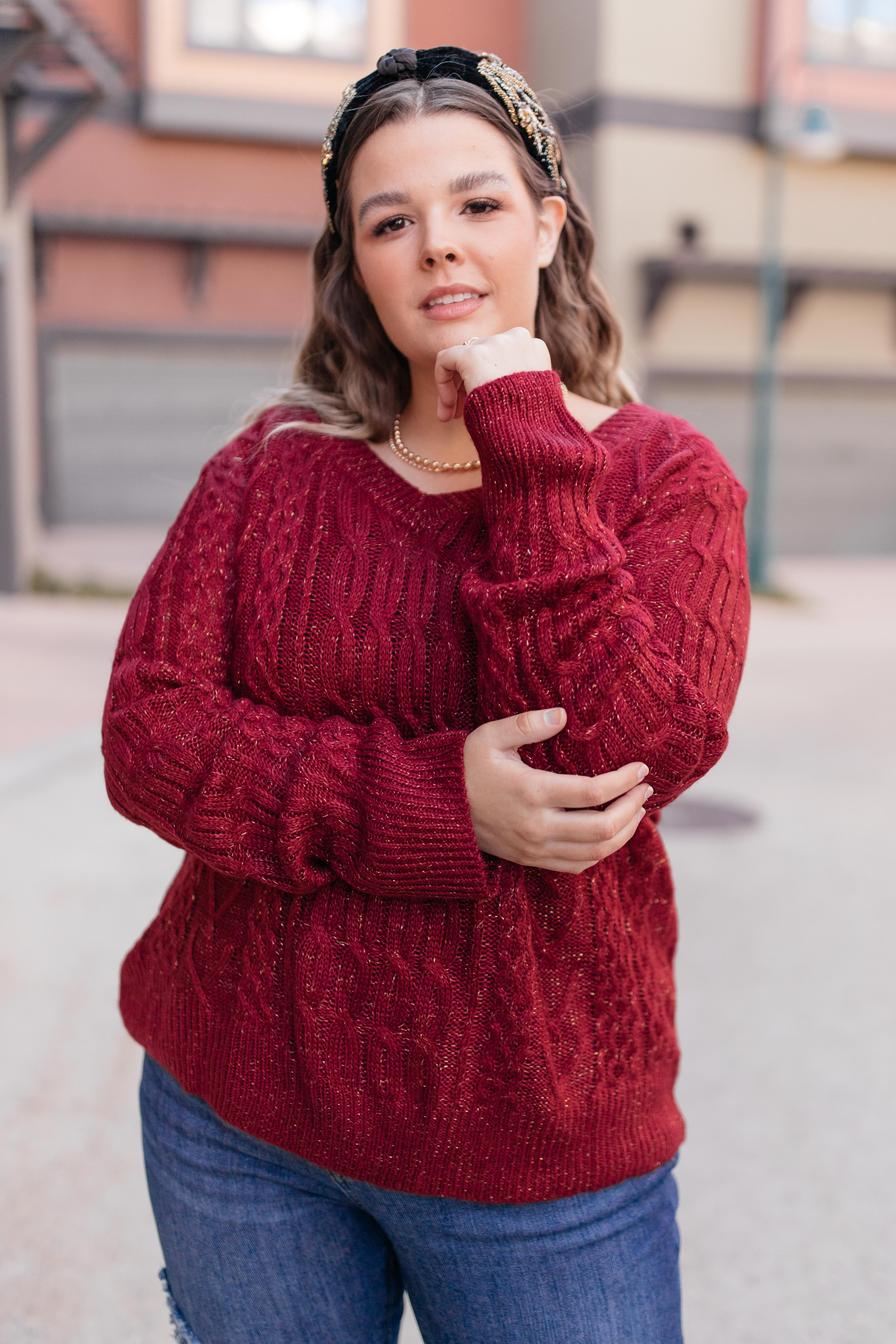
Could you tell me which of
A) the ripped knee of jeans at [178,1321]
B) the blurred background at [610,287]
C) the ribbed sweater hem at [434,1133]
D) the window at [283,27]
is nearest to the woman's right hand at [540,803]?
the ribbed sweater hem at [434,1133]

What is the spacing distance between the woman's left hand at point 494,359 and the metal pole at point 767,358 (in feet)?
35.9

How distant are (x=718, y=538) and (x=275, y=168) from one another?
14500 millimetres

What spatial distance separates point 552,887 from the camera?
1422mm

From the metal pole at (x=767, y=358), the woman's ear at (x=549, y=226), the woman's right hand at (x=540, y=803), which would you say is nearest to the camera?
the woman's right hand at (x=540, y=803)

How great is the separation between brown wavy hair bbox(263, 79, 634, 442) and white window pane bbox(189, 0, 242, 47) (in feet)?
45.6

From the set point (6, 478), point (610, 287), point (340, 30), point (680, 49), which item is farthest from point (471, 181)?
point (340, 30)

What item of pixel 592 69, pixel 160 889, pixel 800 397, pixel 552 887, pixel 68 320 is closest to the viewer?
pixel 552 887

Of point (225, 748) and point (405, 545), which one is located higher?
point (405, 545)

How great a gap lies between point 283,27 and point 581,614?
1474 centimetres

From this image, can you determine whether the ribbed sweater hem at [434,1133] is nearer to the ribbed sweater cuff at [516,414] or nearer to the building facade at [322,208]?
the ribbed sweater cuff at [516,414]

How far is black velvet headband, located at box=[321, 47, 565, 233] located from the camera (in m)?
1.53

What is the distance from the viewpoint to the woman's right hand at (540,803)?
1342mm

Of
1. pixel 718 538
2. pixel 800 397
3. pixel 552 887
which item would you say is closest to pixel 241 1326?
pixel 552 887

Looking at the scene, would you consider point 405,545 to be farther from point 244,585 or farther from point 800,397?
point 800,397
